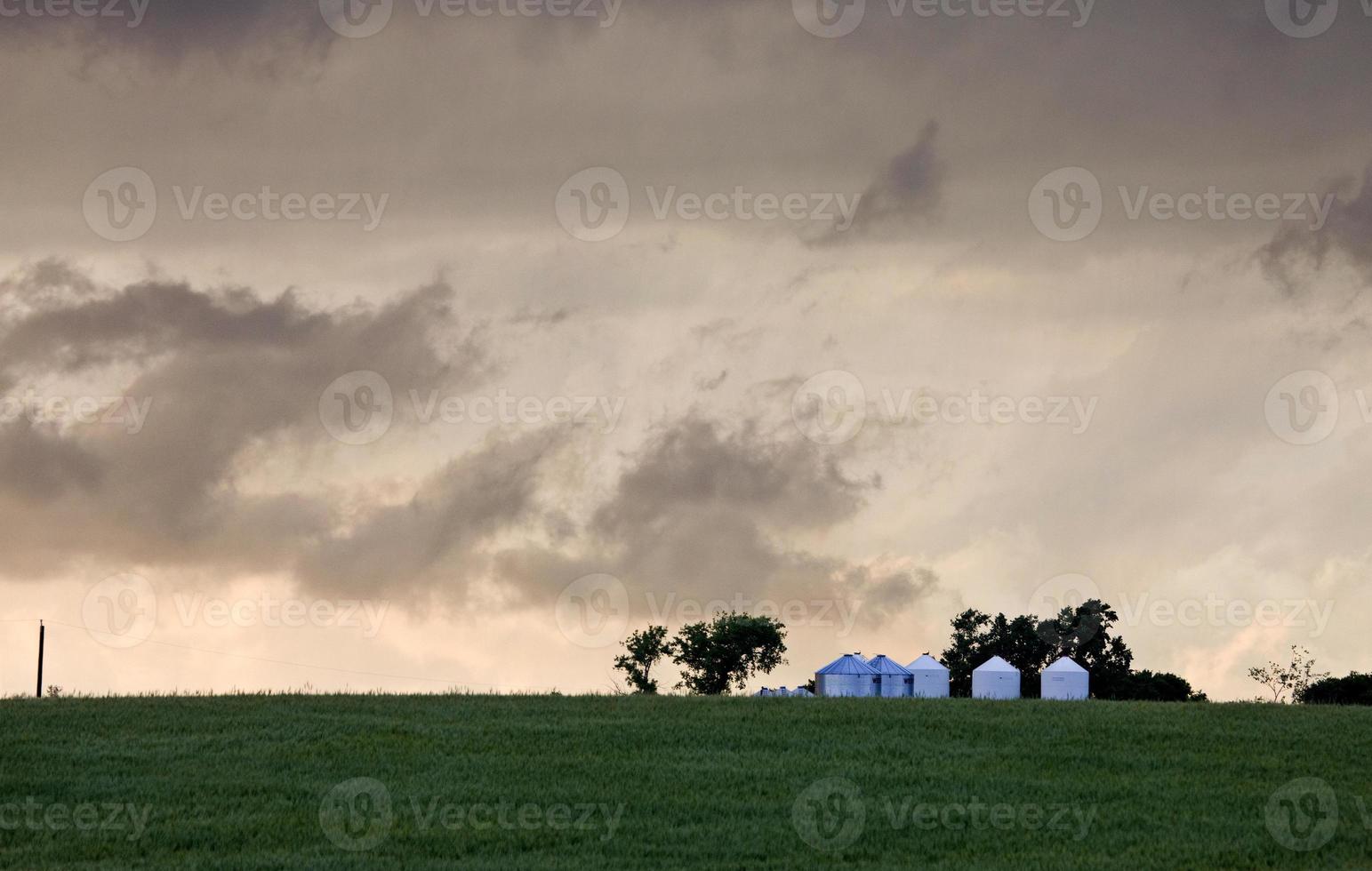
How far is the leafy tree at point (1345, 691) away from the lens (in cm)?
7106

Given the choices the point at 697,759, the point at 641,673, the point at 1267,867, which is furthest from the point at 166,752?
the point at 641,673

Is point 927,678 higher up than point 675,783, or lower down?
higher up

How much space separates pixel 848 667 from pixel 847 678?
80 centimetres

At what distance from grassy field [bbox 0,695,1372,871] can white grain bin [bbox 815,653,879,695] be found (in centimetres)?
3132

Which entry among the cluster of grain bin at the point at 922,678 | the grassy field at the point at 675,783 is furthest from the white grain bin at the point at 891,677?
the grassy field at the point at 675,783

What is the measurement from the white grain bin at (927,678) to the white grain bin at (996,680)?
3.14m

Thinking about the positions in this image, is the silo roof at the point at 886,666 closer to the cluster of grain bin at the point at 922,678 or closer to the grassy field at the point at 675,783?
the cluster of grain bin at the point at 922,678

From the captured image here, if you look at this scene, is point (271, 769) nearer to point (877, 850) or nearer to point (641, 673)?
point (877, 850)

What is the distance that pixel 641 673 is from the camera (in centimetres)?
10225

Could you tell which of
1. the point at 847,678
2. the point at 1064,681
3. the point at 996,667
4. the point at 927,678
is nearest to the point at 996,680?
the point at 996,667

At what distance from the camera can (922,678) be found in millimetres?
67312

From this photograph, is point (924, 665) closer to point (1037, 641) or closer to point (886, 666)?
point (886, 666)

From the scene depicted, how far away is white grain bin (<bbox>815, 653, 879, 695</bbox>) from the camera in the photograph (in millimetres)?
65875

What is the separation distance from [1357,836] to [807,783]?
30.8ft
